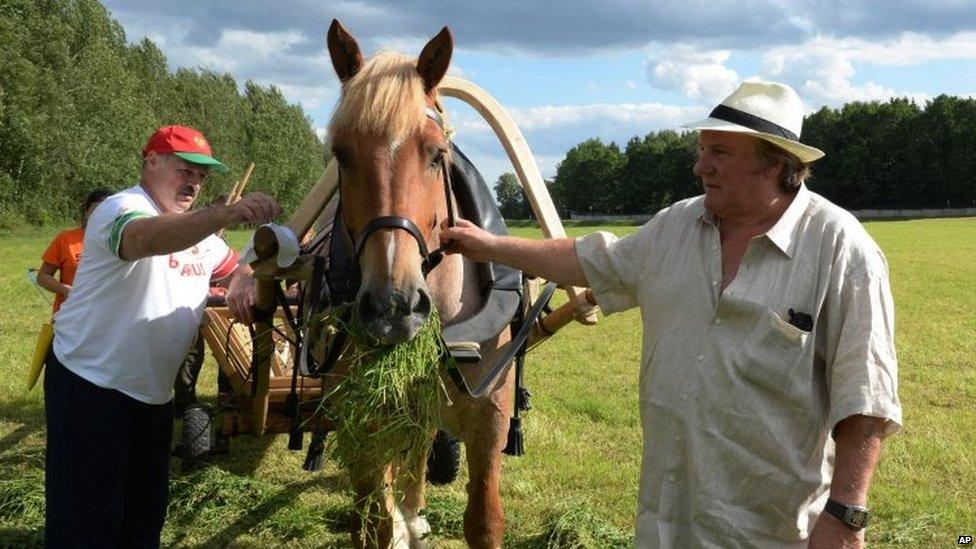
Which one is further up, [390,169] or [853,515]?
[390,169]

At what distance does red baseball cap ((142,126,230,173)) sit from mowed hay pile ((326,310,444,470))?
103 centimetres

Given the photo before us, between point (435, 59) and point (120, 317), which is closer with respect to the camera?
point (435, 59)

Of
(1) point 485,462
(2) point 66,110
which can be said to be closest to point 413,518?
(1) point 485,462

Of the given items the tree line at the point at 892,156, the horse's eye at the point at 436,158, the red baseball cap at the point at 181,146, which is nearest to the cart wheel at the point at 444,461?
the red baseball cap at the point at 181,146

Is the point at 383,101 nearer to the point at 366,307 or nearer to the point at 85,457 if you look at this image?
the point at 366,307

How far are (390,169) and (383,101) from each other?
0.25 meters

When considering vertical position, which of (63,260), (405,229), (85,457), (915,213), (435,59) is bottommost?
(915,213)

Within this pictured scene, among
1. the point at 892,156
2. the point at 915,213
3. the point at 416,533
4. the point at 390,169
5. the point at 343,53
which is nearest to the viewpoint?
the point at 390,169

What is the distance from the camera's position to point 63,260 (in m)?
Result: 7.25

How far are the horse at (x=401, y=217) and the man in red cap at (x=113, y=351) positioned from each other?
30.5 inches

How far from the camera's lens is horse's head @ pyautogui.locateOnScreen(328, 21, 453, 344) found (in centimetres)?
275

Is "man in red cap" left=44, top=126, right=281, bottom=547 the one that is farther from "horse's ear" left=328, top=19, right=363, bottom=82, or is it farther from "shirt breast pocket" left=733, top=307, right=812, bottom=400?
"shirt breast pocket" left=733, top=307, right=812, bottom=400

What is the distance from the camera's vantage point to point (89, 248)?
347cm

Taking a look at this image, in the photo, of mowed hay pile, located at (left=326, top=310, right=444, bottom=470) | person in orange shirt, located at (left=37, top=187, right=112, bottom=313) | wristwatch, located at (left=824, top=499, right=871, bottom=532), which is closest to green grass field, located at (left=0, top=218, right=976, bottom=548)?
mowed hay pile, located at (left=326, top=310, right=444, bottom=470)
